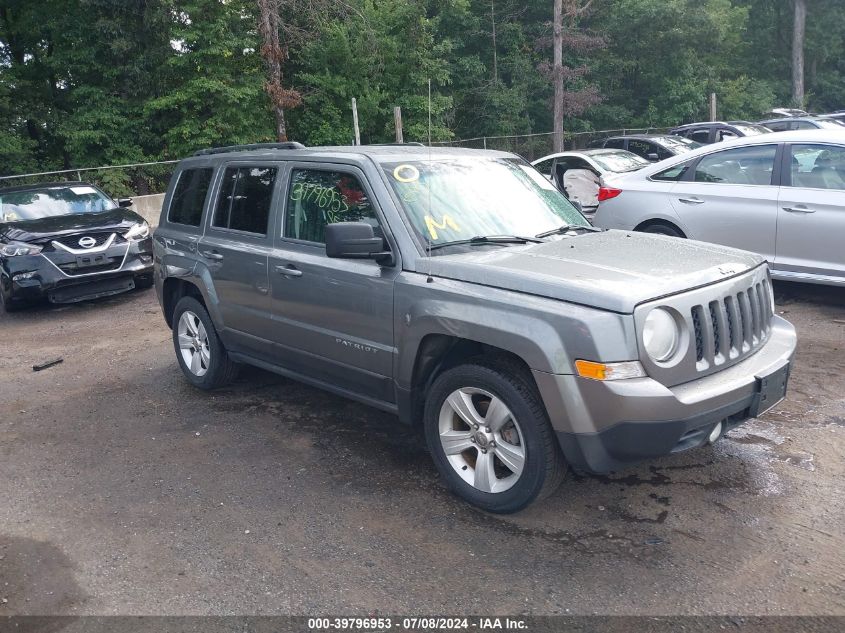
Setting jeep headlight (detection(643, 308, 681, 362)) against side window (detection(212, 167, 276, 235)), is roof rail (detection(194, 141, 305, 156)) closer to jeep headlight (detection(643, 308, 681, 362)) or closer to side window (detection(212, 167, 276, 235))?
side window (detection(212, 167, 276, 235))

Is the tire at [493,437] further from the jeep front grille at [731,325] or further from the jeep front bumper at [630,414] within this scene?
the jeep front grille at [731,325]

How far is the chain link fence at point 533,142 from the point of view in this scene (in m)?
26.1

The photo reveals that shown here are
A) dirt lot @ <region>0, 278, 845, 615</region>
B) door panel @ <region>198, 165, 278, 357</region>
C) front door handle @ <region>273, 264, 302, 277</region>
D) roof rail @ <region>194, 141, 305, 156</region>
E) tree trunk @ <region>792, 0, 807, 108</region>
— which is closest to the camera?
dirt lot @ <region>0, 278, 845, 615</region>

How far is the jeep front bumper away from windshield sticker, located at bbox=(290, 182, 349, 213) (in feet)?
6.02

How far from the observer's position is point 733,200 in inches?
300

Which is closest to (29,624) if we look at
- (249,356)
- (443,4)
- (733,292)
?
(249,356)

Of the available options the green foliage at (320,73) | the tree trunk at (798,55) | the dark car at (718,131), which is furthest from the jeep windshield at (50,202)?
the tree trunk at (798,55)

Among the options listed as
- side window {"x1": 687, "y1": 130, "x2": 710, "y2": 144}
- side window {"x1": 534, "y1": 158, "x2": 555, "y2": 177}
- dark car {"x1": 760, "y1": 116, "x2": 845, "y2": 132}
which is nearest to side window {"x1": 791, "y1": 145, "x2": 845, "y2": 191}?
side window {"x1": 534, "y1": 158, "x2": 555, "y2": 177}

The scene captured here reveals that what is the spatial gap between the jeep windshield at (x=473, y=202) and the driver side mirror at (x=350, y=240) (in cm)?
34

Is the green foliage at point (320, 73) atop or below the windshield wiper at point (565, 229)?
atop

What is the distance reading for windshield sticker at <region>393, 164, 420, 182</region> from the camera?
4570 millimetres

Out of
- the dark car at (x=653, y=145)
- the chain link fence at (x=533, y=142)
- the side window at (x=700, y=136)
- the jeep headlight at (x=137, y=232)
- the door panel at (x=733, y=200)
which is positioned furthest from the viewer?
the chain link fence at (x=533, y=142)

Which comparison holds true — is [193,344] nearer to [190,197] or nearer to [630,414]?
A: [190,197]

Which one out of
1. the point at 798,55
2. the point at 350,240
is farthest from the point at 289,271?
the point at 798,55
